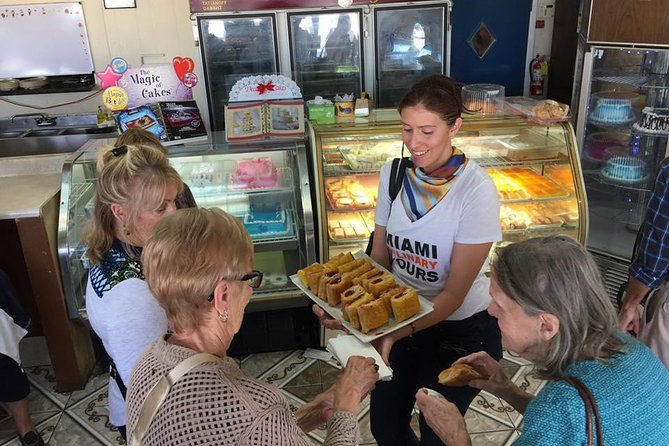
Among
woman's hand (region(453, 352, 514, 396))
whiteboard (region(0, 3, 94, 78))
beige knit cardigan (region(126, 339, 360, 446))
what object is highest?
whiteboard (region(0, 3, 94, 78))

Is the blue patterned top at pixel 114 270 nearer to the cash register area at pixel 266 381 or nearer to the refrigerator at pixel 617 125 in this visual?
the cash register area at pixel 266 381

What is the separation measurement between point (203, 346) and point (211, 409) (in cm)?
18

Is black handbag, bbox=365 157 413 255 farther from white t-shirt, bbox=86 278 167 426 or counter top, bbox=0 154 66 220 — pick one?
counter top, bbox=0 154 66 220

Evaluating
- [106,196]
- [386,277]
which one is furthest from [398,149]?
[106,196]

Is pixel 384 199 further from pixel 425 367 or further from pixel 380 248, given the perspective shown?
pixel 425 367

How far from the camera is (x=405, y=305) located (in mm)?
2135

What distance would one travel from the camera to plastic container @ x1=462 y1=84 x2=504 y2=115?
3.90m

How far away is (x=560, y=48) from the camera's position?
228 inches

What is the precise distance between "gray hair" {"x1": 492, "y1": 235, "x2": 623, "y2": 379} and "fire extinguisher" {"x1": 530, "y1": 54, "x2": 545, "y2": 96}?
505cm

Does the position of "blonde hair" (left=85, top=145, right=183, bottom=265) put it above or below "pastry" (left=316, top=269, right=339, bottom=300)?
above

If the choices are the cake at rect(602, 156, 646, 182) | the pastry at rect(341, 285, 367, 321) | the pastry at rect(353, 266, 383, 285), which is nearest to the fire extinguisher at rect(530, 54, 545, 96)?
the cake at rect(602, 156, 646, 182)

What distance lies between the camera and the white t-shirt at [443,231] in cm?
206

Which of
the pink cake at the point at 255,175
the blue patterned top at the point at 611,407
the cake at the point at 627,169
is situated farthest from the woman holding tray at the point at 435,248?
the cake at the point at 627,169

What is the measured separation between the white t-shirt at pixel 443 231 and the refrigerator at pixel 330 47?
3725 millimetres
